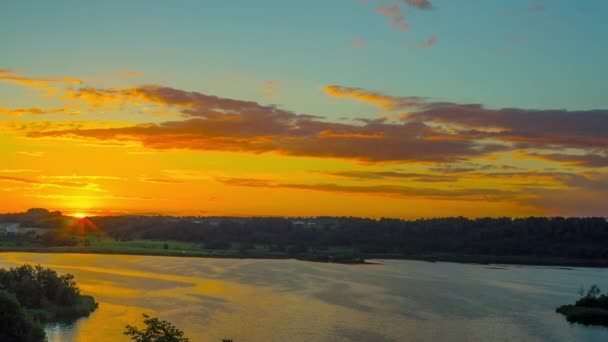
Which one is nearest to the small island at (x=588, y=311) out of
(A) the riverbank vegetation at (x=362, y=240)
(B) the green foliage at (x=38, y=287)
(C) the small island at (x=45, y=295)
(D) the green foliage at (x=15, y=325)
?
(C) the small island at (x=45, y=295)

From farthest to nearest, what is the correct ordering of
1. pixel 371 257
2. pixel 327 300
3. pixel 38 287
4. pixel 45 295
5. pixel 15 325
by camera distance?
pixel 371 257 → pixel 327 300 → pixel 45 295 → pixel 38 287 → pixel 15 325

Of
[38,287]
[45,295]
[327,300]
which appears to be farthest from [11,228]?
[327,300]

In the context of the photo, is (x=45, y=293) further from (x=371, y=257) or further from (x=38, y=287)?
(x=371, y=257)


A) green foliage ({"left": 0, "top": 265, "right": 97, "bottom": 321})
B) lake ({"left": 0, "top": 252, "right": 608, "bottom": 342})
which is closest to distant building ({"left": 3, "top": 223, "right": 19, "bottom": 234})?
lake ({"left": 0, "top": 252, "right": 608, "bottom": 342})

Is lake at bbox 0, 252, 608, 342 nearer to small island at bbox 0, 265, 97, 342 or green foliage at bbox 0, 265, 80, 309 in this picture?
small island at bbox 0, 265, 97, 342

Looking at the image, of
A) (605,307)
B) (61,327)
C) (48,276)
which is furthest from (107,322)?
(605,307)
